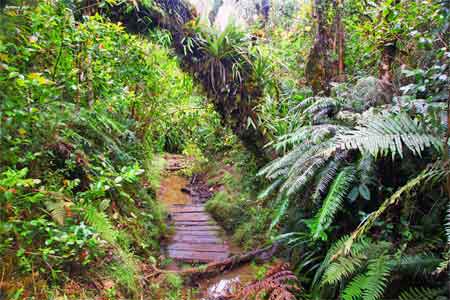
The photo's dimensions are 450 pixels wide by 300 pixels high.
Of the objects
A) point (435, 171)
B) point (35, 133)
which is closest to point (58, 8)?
point (35, 133)

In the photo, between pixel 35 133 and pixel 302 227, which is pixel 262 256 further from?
pixel 35 133

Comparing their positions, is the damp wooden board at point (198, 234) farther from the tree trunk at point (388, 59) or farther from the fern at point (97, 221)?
the tree trunk at point (388, 59)

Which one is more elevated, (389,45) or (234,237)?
(389,45)

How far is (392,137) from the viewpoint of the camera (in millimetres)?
1895

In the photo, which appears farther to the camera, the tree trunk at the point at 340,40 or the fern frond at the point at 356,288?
the tree trunk at the point at 340,40

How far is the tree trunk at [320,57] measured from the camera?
370 cm

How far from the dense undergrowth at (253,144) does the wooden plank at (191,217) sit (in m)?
0.27

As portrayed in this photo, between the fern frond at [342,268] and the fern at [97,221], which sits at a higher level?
the fern frond at [342,268]

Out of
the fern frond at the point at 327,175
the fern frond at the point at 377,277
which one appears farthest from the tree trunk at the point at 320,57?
the fern frond at the point at 377,277

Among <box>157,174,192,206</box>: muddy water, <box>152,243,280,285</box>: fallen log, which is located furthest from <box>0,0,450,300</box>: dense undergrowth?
<box>157,174,192,206</box>: muddy water

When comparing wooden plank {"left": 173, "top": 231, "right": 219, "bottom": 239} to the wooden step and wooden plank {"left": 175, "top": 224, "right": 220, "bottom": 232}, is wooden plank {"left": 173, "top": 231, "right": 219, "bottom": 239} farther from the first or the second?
the wooden step

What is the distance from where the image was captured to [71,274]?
2.09 metres

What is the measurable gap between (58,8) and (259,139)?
2614 millimetres

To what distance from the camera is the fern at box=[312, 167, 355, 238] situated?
6.72 ft
